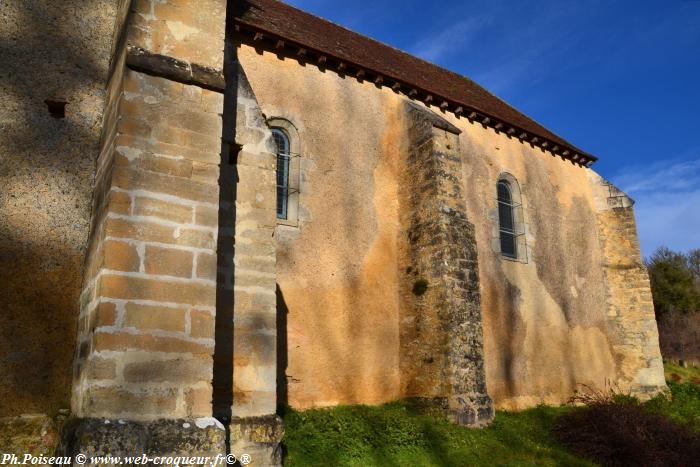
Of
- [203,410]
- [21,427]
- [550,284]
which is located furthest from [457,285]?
[21,427]

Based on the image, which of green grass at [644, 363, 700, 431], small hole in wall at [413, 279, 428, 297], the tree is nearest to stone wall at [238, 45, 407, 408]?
small hole in wall at [413, 279, 428, 297]

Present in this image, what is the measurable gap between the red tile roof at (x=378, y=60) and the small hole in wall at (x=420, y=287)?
4173mm

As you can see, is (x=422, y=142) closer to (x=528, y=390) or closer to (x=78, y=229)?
(x=528, y=390)

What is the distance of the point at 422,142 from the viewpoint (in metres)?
10.1

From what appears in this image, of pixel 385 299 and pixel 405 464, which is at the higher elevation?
pixel 385 299

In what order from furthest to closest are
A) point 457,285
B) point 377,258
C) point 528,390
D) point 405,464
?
point 528,390, point 377,258, point 457,285, point 405,464

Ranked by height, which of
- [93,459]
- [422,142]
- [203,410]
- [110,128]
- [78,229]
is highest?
[422,142]

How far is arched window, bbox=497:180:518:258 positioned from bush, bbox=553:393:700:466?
153 inches

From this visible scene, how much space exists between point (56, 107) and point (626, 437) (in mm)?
8564

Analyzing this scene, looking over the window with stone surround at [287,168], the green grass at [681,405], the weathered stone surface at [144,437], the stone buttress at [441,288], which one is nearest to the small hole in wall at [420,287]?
the stone buttress at [441,288]

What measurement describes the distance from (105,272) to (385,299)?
21.6 feet

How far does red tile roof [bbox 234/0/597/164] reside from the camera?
9.50 metres

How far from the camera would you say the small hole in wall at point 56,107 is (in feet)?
13.5

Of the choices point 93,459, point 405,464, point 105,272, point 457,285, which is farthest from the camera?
point 457,285
